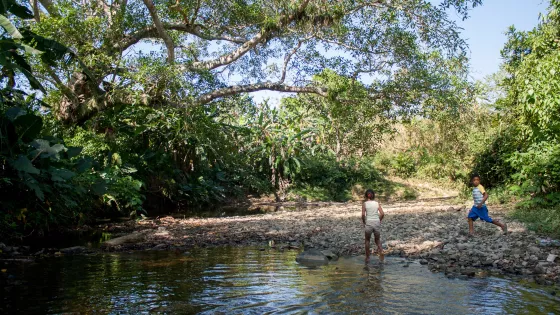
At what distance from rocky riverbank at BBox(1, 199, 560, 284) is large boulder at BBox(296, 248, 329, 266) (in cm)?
81

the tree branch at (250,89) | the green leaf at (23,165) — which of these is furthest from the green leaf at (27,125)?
the tree branch at (250,89)

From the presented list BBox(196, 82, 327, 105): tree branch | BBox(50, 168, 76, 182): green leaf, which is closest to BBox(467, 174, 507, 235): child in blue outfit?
BBox(196, 82, 327, 105): tree branch

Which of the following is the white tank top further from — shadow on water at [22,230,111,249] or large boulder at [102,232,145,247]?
shadow on water at [22,230,111,249]

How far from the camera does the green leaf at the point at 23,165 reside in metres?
6.53

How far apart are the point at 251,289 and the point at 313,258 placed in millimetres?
1976

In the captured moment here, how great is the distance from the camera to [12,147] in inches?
277

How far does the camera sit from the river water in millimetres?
4699

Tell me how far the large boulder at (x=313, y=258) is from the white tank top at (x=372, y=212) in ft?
3.32

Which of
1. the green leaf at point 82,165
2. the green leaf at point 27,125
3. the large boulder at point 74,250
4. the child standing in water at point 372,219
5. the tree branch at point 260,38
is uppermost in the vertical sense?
the tree branch at point 260,38

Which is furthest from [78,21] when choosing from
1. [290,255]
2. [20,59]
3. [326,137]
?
[326,137]

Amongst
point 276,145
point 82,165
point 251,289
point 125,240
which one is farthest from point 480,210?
point 276,145

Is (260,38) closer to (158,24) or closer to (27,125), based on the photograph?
(158,24)

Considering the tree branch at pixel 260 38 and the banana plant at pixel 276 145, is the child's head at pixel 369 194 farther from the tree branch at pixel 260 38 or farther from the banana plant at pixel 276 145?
the banana plant at pixel 276 145

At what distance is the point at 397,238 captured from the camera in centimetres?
905
